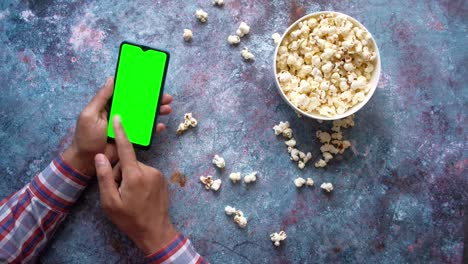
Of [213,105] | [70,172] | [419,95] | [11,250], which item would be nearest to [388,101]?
[419,95]

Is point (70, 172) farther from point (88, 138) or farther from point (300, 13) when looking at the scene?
point (300, 13)

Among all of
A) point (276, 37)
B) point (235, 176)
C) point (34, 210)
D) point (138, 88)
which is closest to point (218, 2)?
point (276, 37)

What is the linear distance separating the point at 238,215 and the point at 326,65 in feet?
1.34

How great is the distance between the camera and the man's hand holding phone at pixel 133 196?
1051 millimetres

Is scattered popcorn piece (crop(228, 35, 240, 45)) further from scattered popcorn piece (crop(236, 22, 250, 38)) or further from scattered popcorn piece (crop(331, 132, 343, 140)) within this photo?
scattered popcorn piece (crop(331, 132, 343, 140))

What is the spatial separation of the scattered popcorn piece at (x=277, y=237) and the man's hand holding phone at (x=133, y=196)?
25 centimetres

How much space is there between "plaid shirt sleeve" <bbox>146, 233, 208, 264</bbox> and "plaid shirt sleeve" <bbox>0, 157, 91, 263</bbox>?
0.24 metres

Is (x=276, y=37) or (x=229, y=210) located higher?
(x=276, y=37)

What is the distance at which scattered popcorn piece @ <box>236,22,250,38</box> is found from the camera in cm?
120

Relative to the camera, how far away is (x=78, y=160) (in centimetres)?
113

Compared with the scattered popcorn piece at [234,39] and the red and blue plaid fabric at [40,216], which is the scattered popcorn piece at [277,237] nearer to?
the red and blue plaid fabric at [40,216]

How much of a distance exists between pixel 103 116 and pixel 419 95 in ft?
2.49

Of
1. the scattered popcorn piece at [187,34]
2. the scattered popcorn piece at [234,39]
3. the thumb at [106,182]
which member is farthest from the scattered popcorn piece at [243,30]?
the thumb at [106,182]

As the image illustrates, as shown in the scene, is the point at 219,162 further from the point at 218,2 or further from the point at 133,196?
the point at 218,2
